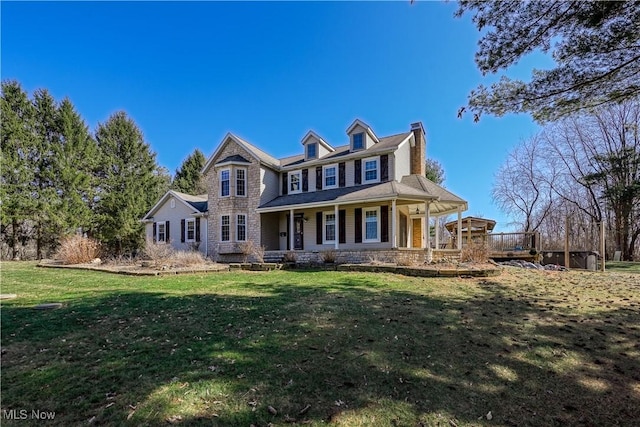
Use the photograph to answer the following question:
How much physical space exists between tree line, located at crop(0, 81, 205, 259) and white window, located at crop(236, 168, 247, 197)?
1538 cm

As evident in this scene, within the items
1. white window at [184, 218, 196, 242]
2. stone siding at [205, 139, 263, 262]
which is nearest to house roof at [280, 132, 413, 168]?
stone siding at [205, 139, 263, 262]

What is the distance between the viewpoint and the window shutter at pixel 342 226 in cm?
1762

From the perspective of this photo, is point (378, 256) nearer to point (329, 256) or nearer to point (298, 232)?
point (329, 256)

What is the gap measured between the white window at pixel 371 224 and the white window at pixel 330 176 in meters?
2.93

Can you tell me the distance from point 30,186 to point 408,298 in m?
29.8

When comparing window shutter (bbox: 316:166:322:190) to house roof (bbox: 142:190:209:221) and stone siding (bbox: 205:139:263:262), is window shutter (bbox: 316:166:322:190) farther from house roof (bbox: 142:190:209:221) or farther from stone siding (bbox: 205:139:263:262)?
house roof (bbox: 142:190:209:221)

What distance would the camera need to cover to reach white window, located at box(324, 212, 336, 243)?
709 inches

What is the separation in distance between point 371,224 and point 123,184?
25.7 metres

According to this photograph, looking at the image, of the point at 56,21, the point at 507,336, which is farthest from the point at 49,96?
the point at 507,336

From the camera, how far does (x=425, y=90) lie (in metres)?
14.7

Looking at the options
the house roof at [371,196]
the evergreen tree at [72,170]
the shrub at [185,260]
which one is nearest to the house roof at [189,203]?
the house roof at [371,196]

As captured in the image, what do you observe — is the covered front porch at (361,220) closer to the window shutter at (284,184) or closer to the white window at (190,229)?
the window shutter at (284,184)

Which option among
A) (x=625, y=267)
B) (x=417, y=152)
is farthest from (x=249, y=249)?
(x=625, y=267)

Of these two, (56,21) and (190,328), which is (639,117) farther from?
(56,21)
